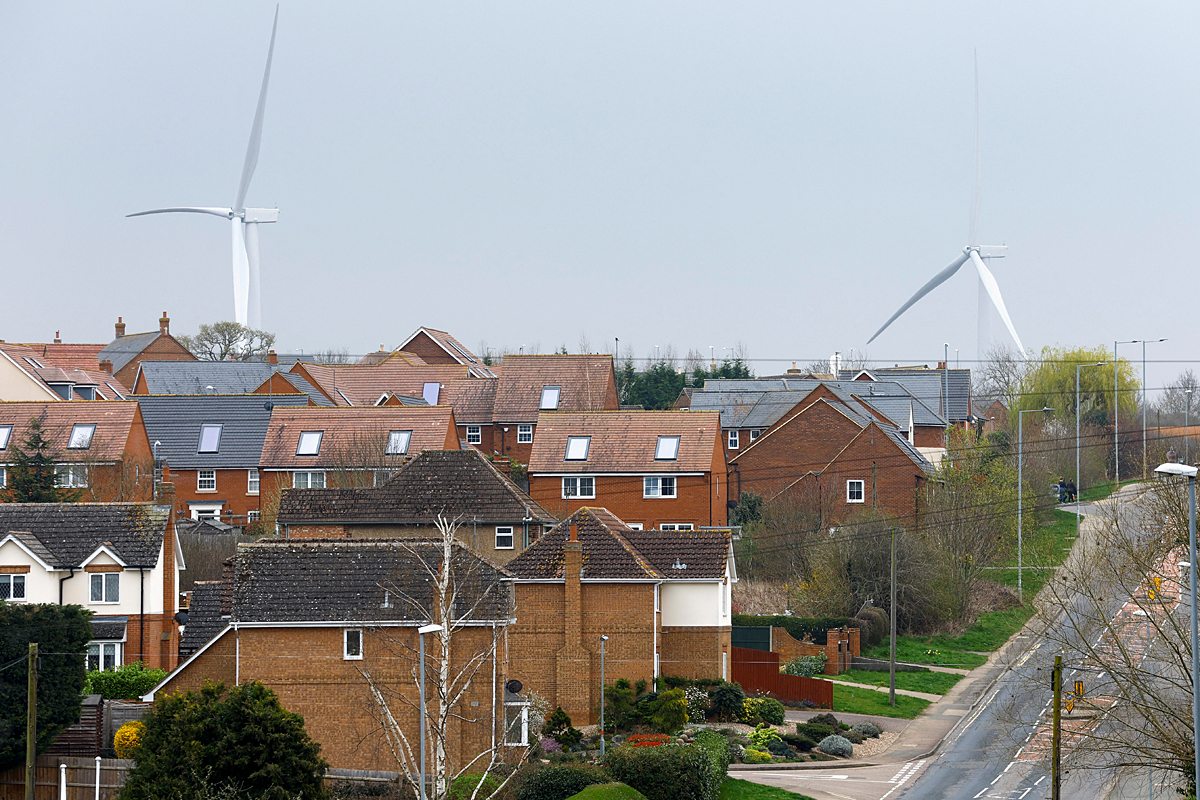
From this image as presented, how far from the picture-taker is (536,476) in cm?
6975

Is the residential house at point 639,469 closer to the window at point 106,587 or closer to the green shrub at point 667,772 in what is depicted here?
the window at point 106,587

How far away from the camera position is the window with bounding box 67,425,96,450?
236 feet

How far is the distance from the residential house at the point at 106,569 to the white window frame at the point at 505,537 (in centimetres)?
1259

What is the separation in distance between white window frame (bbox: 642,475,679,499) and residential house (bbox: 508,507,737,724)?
59.3 feet

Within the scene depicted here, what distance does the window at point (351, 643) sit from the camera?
39375 millimetres

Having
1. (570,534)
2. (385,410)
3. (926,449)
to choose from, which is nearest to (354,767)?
(570,534)

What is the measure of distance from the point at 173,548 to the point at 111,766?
12526 millimetres

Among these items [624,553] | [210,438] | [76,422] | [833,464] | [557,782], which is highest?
[76,422]

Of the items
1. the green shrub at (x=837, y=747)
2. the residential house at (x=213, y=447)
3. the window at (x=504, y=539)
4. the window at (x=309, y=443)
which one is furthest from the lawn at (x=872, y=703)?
the residential house at (x=213, y=447)

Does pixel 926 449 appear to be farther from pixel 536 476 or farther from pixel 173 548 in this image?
pixel 173 548

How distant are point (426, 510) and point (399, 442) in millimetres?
18750

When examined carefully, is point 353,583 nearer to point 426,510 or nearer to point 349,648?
point 349,648

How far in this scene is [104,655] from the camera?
155 ft

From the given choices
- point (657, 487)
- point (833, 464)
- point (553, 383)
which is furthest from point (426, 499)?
point (553, 383)
